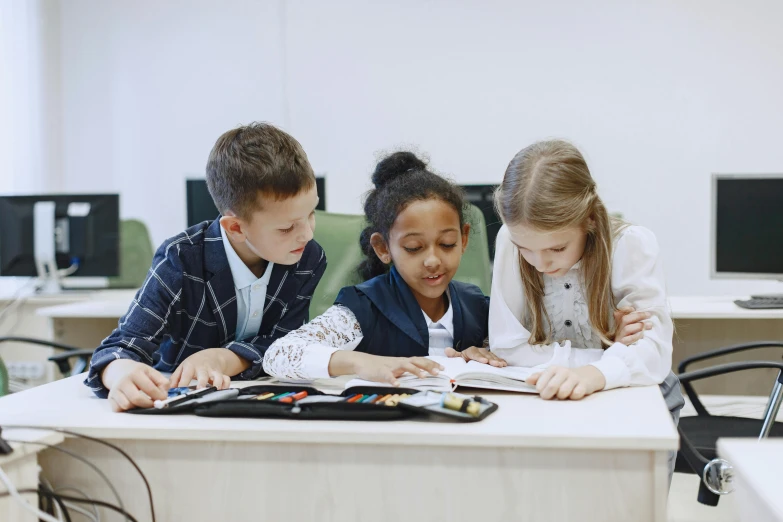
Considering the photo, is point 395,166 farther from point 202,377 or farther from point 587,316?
point 202,377

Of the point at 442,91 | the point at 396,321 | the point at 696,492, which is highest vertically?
the point at 442,91

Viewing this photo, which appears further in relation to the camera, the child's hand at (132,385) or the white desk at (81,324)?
the white desk at (81,324)

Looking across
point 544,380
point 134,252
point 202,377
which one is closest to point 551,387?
point 544,380

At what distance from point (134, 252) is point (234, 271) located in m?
2.25

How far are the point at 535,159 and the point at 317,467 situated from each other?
71cm

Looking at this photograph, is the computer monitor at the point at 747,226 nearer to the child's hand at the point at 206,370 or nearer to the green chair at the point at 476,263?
the green chair at the point at 476,263

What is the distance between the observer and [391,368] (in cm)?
127

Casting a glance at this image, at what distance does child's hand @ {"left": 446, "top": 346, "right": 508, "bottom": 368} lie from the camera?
1.40 m

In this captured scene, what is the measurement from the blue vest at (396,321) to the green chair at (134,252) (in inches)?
86.5

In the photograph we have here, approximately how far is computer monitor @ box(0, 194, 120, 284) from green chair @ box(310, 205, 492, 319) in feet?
4.99

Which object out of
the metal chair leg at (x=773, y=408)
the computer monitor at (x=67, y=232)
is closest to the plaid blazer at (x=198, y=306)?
the metal chair leg at (x=773, y=408)

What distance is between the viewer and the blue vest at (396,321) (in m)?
1.60

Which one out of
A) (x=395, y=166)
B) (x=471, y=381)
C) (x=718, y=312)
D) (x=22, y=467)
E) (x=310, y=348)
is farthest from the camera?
(x=718, y=312)

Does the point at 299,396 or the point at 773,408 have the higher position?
the point at 299,396
